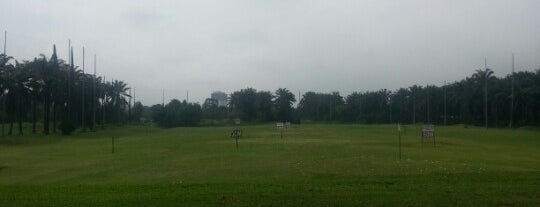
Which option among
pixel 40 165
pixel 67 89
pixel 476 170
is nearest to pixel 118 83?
pixel 67 89

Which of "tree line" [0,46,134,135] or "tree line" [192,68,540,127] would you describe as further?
"tree line" [192,68,540,127]

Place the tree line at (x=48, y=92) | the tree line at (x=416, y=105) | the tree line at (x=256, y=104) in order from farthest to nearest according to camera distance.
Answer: the tree line at (x=416, y=105) → the tree line at (x=256, y=104) → the tree line at (x=48, y=92)

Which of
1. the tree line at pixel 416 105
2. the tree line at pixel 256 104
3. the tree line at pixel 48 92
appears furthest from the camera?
the tree line at pixel 416 105

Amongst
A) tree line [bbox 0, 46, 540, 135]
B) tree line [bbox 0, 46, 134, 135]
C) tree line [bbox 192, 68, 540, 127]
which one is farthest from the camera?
tree line [bbox 192, 68, 540, 127]

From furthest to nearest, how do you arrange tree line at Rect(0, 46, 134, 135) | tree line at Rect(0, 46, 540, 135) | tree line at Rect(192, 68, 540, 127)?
tree line at Rect(192, 68, 540, 127)
tree line at Rect(0, 46, 540, 135)
tree line at Rect(0, 46, 134, 135)

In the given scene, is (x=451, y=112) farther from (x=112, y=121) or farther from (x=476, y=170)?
(x=476, y=170)

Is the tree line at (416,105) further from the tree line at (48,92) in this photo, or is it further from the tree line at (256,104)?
the tree line at (48,92)

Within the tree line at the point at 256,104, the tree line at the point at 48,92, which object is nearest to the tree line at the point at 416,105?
the tree line at the point at 256,104

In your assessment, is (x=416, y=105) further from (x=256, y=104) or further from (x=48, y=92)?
(x=48, y=92)

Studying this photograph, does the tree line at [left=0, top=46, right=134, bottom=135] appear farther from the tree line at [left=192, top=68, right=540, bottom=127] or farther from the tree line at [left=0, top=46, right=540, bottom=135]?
the tree line at [left=192, top=68, right=540, bottom=127]

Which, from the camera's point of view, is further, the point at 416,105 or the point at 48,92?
the point at 416,105

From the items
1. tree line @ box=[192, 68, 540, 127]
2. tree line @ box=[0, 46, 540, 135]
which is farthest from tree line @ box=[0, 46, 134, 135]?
tree line @ box=[192, 68, 540, 127]

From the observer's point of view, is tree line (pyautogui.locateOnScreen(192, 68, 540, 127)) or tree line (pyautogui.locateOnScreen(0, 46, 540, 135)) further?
tree line (pyautogui.locateOnScreen(192, 68, 540, 127))

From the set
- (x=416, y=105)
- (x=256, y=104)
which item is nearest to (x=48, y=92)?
(x=256, y=104)
